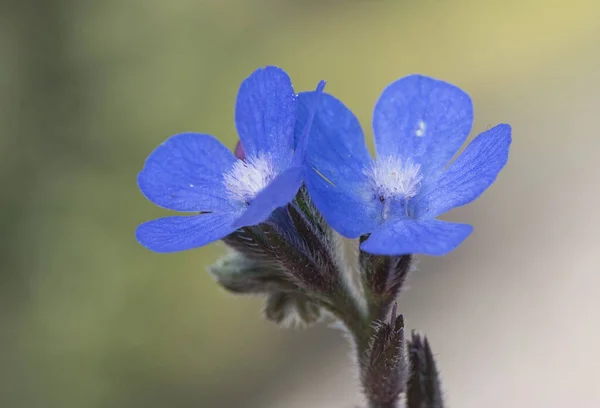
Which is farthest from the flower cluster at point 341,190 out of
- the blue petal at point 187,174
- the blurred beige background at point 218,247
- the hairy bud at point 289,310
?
the blurred beige background at point 218,247

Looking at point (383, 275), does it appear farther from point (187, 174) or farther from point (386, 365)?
point (187, 174)

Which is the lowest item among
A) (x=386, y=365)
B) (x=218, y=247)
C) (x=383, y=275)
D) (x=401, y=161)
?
(x=386, y=365)

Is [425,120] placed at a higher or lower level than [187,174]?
higher

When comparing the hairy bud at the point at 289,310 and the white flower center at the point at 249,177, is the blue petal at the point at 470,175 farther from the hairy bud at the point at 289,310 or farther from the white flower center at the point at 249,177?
the hairy bud at the point at 289,310

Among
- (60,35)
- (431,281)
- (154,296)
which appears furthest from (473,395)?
(60,35)

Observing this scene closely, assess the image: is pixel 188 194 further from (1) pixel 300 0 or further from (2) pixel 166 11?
(1) pixel 300 0

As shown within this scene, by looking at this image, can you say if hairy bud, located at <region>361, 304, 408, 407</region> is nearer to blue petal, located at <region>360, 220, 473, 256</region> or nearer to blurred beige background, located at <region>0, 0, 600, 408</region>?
blue petal, located at <region>360, 220, 473, 256</region>

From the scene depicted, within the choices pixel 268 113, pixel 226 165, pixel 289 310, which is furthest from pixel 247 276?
pixel 268 113
